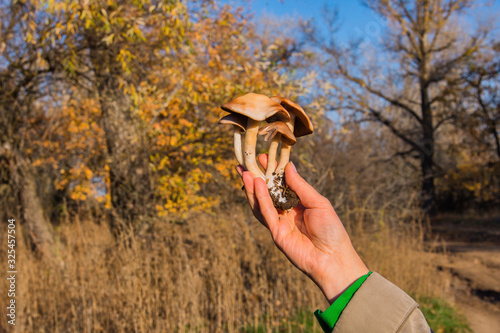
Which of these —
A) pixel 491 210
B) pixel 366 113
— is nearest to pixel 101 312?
pixel 366 113

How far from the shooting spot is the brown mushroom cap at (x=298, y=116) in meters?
1.65

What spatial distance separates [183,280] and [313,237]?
2904 millimetres

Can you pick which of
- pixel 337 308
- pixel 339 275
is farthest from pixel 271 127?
pixel 337 308

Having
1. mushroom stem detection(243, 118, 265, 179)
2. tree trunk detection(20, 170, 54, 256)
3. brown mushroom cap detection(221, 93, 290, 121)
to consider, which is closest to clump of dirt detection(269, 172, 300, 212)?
mushroom stem detection(243, 118, 265, 179)

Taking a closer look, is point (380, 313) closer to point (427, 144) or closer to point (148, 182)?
point (148, 182)

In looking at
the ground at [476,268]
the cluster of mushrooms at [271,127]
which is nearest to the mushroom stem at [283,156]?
the cluster of mushrooms at [271,127]

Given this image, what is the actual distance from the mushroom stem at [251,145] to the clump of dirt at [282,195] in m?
0.11

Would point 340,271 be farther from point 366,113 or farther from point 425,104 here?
point 425,104

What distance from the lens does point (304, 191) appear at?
1.60 meters

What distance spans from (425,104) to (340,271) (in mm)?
15509

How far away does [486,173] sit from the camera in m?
13.3

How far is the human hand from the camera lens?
132cm

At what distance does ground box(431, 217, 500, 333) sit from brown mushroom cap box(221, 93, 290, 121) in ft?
16.5

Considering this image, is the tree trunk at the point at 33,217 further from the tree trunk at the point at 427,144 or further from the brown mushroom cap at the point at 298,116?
the tree trunk at the point at 427,144
